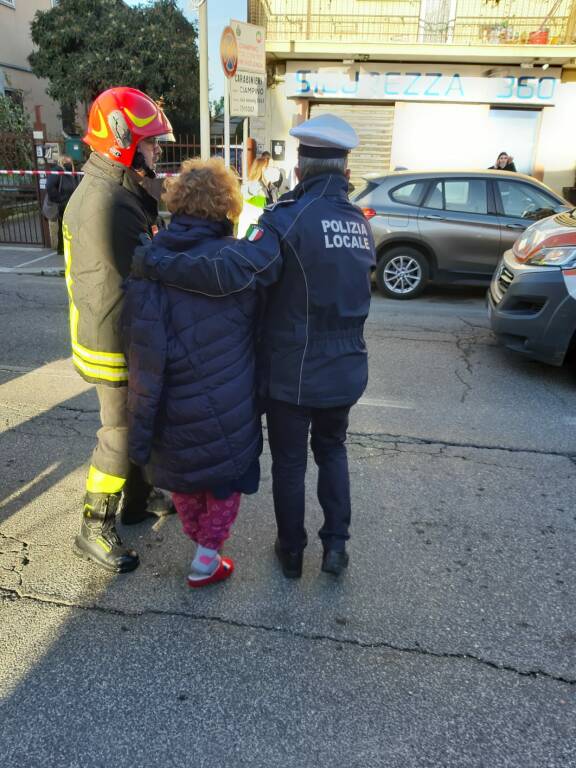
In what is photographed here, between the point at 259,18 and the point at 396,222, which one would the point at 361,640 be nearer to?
the point at 396,222

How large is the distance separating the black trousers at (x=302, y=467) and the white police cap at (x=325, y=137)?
38.9 inches

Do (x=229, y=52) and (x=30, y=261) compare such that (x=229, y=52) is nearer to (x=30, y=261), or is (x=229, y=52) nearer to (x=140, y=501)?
(x=30, y=261)

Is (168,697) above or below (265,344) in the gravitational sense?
below

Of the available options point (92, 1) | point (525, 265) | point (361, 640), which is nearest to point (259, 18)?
point (92, 1)

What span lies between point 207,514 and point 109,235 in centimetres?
121

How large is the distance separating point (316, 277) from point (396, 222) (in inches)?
261

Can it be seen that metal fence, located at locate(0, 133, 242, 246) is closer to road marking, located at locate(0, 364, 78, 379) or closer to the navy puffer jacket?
road marking, located at locate(0, 364, 78, 379)

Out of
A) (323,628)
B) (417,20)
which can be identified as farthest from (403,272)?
(417,20)

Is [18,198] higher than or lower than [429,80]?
lower

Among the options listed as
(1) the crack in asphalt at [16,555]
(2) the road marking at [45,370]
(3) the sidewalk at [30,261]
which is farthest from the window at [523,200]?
(1) the crack in asphalt at [16,555]

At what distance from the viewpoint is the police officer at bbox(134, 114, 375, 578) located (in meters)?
2.29

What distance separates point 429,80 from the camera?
1580cm

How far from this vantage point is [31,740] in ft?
6.77

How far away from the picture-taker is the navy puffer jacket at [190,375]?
2.34 metres
